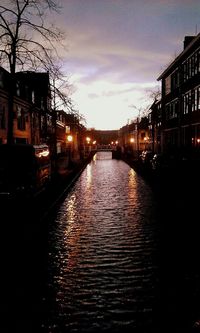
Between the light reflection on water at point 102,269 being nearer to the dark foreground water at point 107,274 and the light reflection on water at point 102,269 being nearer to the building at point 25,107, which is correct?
the dark foreground water at point 107,274

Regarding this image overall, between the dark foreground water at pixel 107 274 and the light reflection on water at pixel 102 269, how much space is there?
Result: 0.5 inches

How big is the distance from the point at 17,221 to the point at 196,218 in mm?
5491

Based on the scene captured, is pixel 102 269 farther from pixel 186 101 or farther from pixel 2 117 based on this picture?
pixel 186 101

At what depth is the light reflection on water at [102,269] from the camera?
240 inches

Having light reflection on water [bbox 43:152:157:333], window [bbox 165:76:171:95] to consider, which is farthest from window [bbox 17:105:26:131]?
light reflection on water [bbox 43:152:157:333]

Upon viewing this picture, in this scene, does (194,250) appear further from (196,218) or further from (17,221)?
(17,221)

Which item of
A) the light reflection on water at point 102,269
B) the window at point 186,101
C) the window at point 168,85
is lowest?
the light reflection on water at point 102,269

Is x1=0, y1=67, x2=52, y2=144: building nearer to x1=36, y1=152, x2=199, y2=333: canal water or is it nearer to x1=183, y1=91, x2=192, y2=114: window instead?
x1=36, y1=152, x2=199, y2=333: canal water

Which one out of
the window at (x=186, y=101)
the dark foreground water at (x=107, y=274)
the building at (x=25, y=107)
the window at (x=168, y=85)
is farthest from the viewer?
the window at (x=168, y=85)

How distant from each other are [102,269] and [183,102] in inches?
1587

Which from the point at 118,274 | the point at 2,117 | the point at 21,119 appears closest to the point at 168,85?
the point at 21,119

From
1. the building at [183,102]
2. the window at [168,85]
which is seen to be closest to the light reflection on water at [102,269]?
the building at [183,102]

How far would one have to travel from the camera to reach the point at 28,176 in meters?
16.8

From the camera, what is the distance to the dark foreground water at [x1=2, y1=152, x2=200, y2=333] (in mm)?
6004
